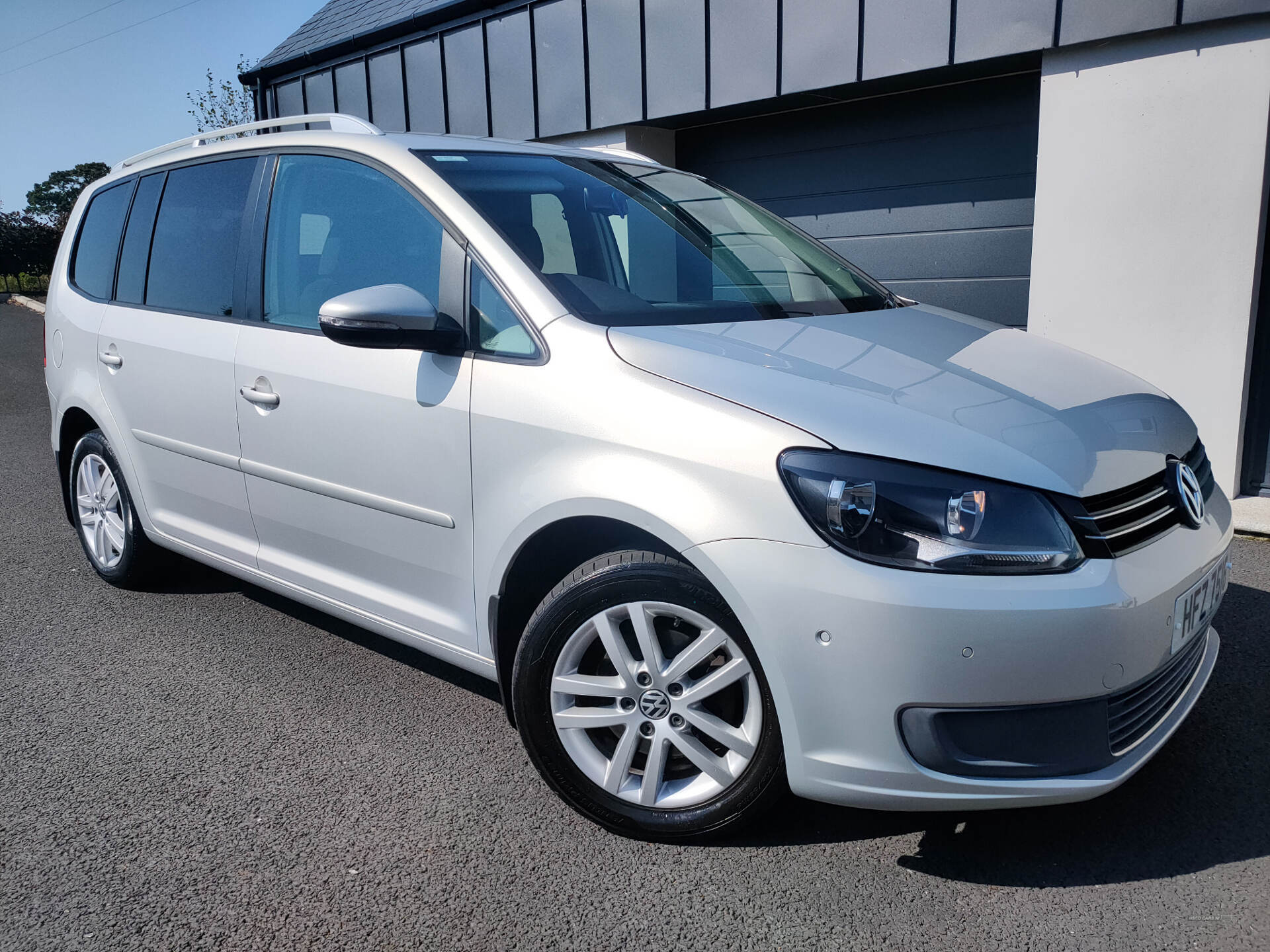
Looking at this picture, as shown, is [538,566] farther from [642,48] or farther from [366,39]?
[366,39]

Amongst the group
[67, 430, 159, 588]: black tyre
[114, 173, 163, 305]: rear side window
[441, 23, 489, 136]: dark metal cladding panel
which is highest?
[441, 23, 489, 136]: dark metal cladding panel

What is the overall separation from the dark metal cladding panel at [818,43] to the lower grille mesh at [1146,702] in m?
4.65

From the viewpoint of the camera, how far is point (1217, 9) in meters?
4.74

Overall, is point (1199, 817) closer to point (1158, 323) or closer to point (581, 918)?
point (581, 918)

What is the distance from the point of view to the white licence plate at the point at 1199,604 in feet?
7.03

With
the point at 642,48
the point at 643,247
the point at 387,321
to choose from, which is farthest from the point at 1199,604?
the point at 642,48

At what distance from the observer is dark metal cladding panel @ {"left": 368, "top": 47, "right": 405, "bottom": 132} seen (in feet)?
29.8

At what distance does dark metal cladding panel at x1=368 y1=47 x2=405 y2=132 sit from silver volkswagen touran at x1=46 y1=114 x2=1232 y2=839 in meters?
6.06

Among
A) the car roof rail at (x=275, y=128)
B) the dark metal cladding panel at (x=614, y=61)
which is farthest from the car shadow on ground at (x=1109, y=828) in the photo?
the dark metal cladding panel at (x=614, y=61)

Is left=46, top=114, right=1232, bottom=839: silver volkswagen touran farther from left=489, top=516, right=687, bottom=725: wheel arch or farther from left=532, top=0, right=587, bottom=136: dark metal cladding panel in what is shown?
left=532, top=0, right=587, bottom=136: dark metal cladding panel

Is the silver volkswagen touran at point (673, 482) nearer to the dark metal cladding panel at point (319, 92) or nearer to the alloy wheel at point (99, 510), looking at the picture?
the alloy wheel at point (99, 510)

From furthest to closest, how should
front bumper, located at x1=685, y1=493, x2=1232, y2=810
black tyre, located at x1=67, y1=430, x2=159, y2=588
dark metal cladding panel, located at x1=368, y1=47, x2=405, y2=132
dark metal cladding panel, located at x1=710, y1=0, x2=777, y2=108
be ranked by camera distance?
dark metal cladding panel, located at x1=368, y1=47, x2=405, y2=132
dark metal cladding panel, located at x1=710, y1=0, x2=777, y2=108
black tyre, located at x1=67, y1=430, x2=159, y2=588
front bumper, located at x1=685, y1=493, x2=1232, y2=810

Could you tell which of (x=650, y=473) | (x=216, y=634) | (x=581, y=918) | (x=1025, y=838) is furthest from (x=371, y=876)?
(x=216, y=634)

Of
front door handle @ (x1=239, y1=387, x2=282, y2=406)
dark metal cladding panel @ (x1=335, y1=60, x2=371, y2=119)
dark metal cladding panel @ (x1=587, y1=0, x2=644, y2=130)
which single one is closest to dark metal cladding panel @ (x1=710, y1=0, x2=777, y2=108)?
dark metal cladding panel @ (x1=587, y1=0, x2=644, y2=130)
